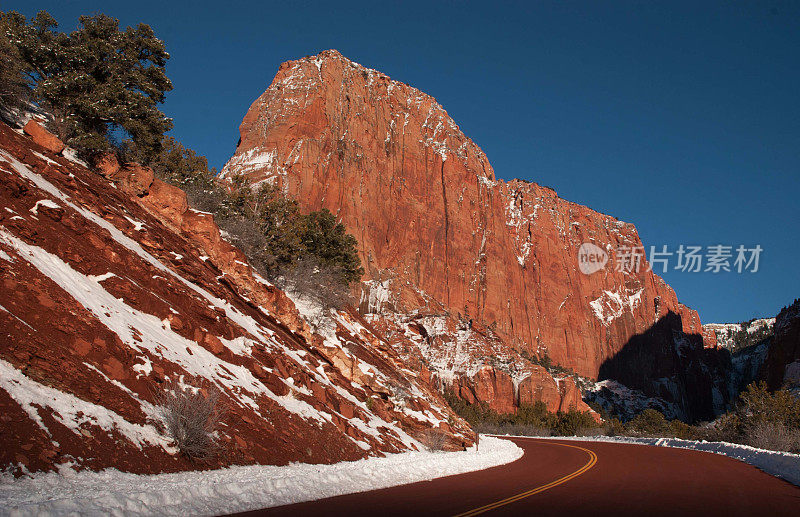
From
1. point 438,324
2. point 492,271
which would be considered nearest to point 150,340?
point 438,324

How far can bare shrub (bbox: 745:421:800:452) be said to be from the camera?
30094 mm

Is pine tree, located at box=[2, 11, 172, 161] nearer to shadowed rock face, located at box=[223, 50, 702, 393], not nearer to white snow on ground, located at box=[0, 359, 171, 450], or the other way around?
white snow on ground, located at box=[0, 359, 171, 450]

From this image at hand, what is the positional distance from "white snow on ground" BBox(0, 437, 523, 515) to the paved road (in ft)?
1.77

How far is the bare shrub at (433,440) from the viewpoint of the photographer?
81.1 ft

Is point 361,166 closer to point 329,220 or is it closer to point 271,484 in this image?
point 329,220

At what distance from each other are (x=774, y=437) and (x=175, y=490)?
35.5 m

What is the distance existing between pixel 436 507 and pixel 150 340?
8.72 meters

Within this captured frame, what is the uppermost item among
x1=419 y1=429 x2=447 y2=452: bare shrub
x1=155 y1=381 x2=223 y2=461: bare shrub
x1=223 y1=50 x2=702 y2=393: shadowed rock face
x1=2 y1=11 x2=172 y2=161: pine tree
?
x1=223 y1=50 x2=702 y2=393: shadowed rock face

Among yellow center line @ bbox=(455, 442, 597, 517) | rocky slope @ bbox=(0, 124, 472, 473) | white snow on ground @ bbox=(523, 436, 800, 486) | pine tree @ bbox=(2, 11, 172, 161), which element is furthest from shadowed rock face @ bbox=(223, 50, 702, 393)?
yellow center line @ bbox=(455, 442, 597, 517)

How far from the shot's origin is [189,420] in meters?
11.1

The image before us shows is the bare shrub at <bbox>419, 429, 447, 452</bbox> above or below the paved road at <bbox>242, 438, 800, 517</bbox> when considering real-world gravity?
below

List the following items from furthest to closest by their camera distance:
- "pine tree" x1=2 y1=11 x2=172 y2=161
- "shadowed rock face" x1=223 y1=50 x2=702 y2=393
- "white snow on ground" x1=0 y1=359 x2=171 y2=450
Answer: "shadowed rock face" x1=223 y1=50 x2=702 y2=393
"pine tree" x1=2 y1=11 x2=172 y2=161
"white snow on ground" x1=0 y1=359 x2=171 y2=450
